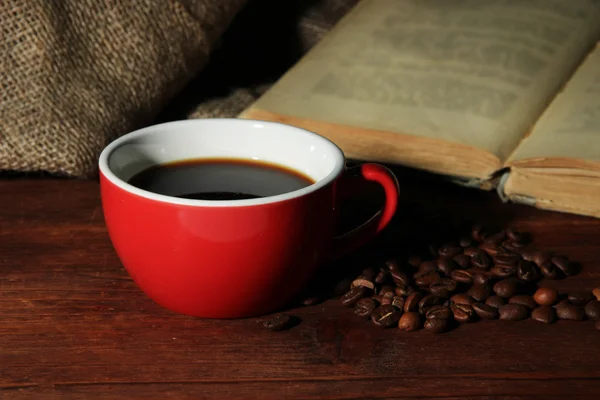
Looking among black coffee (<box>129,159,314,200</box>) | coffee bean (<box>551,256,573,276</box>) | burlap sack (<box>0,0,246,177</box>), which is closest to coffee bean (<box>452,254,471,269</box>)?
coffee bean (<box>551,256,573,276</box>)

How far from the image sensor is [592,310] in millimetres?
867

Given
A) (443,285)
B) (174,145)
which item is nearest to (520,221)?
(443,285)

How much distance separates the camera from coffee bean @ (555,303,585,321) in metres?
0.86

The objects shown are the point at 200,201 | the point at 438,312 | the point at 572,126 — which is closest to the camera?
the point at 200,201

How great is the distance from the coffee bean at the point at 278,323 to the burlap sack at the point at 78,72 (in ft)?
1.63

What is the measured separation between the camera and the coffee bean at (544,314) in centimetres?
86

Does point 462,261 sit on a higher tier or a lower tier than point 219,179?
lower

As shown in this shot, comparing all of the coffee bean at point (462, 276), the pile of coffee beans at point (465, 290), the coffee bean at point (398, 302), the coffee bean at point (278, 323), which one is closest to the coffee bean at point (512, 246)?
the pile of coffee beans at point (465, 290)

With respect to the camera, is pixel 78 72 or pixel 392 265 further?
pixel 78 72

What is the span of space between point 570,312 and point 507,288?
0.07 meters

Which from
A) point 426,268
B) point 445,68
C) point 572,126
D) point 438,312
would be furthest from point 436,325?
point 445,68

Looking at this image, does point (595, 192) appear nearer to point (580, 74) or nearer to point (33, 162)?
point (580, 74)

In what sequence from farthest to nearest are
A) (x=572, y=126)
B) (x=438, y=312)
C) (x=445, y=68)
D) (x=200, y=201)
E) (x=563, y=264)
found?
(x=445, y=68)
(x=572, y=126)
(x=563, y=264)
(x=438, y=312)
(x=200, y=201)

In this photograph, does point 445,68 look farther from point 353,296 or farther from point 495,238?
point 353,296
